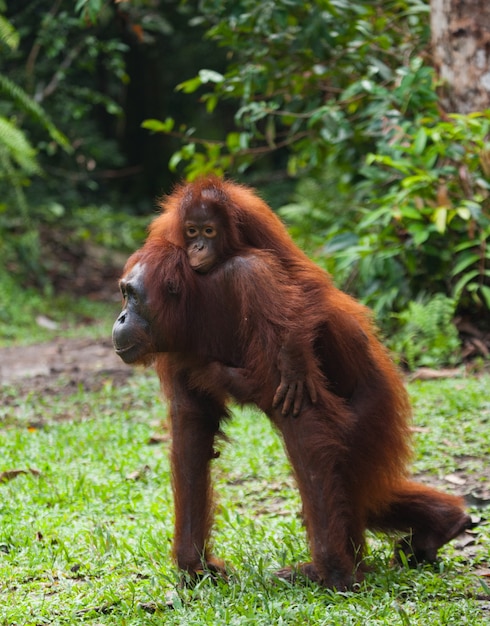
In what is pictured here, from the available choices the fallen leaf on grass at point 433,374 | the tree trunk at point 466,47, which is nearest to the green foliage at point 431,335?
the fallen leaf on grass at point 433,374

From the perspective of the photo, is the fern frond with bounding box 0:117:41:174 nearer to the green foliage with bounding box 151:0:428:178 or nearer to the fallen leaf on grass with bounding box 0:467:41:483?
the green foliage with bounding box 151:0:428:178

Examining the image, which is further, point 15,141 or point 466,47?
point 15,141

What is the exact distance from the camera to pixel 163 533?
3520 mm

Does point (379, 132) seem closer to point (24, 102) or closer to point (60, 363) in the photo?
point (60, 363)

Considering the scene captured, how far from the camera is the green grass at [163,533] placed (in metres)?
2.67

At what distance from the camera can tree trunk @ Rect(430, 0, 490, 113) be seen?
624 cm

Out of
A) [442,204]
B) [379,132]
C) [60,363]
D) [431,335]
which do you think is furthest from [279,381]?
[60,363]

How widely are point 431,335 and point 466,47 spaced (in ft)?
6.75

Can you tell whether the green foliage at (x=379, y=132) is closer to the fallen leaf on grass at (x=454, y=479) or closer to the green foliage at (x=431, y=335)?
the green foliage at (x=431, y=335)

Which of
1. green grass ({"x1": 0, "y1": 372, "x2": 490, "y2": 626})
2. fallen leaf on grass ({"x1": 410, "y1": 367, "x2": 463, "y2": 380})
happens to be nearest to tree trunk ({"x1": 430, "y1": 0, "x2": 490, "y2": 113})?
fallen leaf on grass ({"x1": 410, "y1": 367, "x2": 463, "y2": 380})


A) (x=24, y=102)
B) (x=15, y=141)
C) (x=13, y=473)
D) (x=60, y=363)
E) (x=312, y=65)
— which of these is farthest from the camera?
(x=24, y=102)

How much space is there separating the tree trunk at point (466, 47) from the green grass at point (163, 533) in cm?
213

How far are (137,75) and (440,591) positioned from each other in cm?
1319

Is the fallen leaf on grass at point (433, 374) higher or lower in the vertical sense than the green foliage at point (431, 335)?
lower
